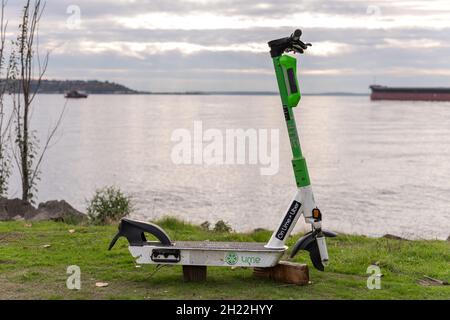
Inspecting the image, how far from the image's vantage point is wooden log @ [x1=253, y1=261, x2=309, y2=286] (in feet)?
24.9

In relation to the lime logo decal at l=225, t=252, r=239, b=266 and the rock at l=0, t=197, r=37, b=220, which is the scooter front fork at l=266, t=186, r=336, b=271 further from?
the rock at l=0, t=197, r=37, b=220

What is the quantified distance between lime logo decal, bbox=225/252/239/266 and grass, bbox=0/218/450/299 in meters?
0.31

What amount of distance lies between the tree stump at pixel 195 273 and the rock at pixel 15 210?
7424 mm

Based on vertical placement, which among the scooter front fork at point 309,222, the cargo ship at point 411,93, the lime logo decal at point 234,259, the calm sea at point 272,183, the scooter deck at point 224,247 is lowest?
the calm sea at point 272,183

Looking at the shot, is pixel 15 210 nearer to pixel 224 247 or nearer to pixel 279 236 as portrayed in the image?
pixel 224 247

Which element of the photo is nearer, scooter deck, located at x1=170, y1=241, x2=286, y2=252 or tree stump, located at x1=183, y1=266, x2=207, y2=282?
scooter deck, located at x1=170, y1=241, x2=286, y2=252

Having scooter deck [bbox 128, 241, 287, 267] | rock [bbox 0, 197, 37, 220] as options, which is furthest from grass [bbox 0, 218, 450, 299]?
rock [bbox 0, 197, 37, 220]

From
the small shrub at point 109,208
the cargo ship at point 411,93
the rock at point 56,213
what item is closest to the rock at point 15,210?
the rock at point 56,213

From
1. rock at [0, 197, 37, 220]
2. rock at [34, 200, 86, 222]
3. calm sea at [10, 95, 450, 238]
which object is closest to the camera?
rock at [34, 200, 86, 222]

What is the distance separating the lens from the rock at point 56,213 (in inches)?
545

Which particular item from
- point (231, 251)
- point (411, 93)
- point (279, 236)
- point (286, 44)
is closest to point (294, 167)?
point (279, 236)

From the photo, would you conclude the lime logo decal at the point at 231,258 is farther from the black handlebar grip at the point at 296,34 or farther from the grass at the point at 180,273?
the black handlebar grip at the point at 296,34
